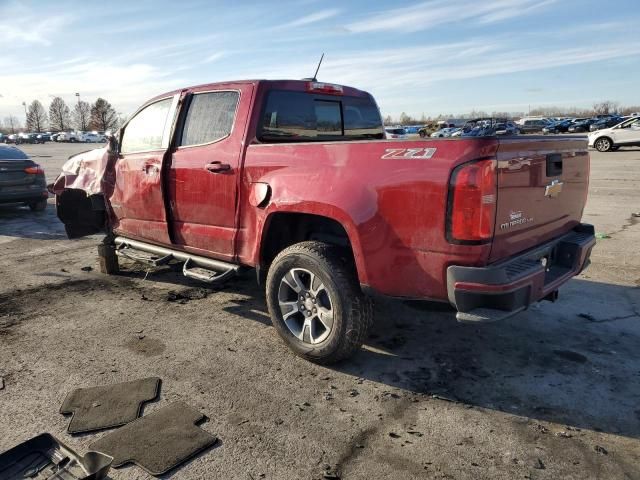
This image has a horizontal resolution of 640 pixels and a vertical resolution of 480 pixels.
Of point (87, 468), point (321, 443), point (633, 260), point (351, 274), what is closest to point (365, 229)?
point (351, 274)

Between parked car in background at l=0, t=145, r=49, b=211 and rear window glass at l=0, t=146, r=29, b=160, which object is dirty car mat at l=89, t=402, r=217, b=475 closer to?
parked car in background at l=0, t=145, r=49, b=211

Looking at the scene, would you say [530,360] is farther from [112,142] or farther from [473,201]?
[112,142]

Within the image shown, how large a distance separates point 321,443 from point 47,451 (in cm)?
145

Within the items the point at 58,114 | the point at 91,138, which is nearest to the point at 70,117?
the point at 58,114

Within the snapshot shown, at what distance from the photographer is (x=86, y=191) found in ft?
19.6

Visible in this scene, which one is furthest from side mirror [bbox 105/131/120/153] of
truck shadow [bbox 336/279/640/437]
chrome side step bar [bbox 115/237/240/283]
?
truck shadow [bbox 336/279/640/437]

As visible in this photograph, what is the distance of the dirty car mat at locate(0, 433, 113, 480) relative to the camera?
2352 mm

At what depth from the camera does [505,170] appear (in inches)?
114

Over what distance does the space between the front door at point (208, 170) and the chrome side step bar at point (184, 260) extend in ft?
0.29

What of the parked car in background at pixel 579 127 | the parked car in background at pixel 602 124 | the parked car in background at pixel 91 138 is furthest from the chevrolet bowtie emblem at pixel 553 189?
the parked car in background at pixel 91 138

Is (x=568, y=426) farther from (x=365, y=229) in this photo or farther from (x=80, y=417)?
(x=80, y=417)

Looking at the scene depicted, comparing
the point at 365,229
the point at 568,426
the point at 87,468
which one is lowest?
the point at 568,426

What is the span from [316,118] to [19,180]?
27.7ft

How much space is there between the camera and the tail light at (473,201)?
110 inches
